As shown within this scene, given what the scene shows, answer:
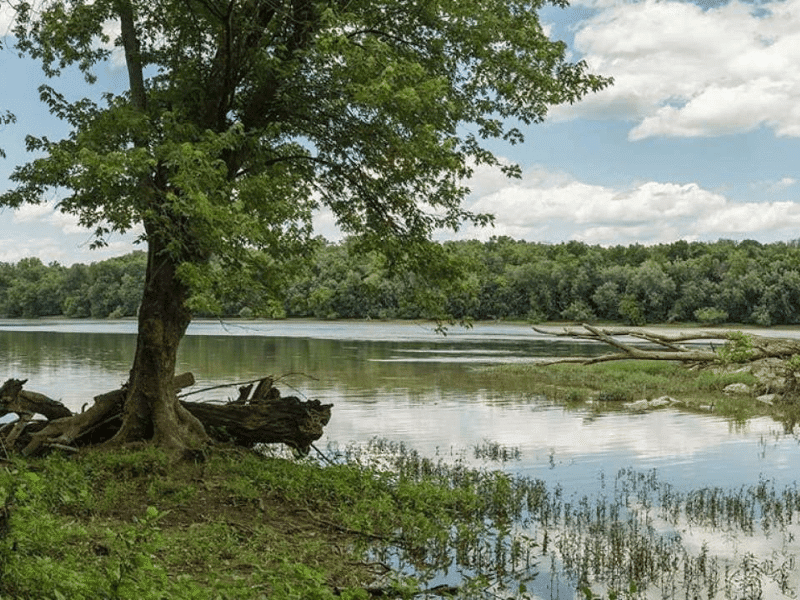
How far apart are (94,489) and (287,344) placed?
59.8 meters

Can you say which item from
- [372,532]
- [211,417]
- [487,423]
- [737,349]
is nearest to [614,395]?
[737,349]

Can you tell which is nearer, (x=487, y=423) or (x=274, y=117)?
(x=274, y=117)

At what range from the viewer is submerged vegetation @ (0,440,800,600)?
827 cm

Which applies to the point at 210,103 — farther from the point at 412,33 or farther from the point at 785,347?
the point at 785,347

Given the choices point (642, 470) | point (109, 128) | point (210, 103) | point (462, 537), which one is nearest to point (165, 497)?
point (462, 537)

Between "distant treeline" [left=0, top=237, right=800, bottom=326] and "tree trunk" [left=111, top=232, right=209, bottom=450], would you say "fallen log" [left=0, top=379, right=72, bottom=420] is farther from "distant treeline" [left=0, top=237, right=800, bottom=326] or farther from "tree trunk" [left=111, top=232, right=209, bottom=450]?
"distant treeline" [left=0, top=237, right=800, bottom=326]

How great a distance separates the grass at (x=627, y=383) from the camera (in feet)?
106

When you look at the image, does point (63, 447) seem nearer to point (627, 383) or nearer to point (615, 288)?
point (627, 383)

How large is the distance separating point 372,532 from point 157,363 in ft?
17.9

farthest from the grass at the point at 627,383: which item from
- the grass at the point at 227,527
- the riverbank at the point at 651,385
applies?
the grass at the point at 227,527

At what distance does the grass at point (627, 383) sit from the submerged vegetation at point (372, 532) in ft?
52.4

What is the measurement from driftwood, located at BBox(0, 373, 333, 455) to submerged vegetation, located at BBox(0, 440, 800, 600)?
106cm

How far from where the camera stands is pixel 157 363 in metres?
14.8

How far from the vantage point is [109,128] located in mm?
13133
